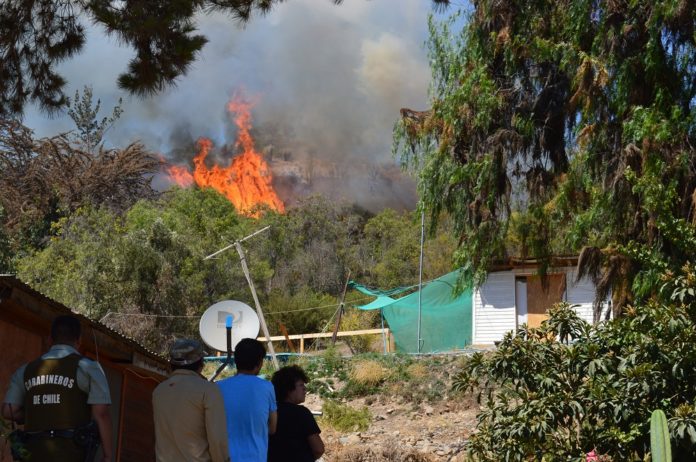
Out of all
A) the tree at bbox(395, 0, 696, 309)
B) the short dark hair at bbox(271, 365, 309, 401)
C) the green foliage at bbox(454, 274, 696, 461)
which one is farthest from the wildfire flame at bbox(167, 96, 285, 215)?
the short dark hair at bbox(271, 365, 309, 401)

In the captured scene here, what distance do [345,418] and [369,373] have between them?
11.5ft

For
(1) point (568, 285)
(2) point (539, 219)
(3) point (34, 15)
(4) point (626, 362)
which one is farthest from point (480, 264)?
(3) point (34, 15)

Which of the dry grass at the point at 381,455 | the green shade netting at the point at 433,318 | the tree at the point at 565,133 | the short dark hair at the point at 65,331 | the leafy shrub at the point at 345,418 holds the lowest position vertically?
the dry grass at the point at 381,455

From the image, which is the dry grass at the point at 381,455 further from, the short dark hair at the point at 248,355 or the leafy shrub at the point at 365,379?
the short dark hair at the point at 248,355

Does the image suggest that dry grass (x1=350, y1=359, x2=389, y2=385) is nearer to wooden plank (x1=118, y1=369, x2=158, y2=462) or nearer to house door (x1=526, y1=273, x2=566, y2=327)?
house door (x1=526, y1=273, x2=566, y2=327)

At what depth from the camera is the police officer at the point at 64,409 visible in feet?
16.7

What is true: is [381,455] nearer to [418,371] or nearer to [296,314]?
[418,371]

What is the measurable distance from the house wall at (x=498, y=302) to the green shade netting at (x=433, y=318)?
14.2 inches

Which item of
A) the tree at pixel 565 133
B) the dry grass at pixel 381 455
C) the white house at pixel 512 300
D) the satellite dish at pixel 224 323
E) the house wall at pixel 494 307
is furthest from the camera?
the house wall at pixel 494 307

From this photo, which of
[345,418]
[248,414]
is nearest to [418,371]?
[345,418]

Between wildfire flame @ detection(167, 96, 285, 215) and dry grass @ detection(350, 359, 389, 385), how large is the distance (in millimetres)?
46309

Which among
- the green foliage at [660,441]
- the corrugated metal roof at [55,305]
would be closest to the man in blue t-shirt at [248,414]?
the corrugated metal roof at [55,305]

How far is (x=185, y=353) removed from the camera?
5375 mm

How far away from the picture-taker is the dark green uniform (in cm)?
509
